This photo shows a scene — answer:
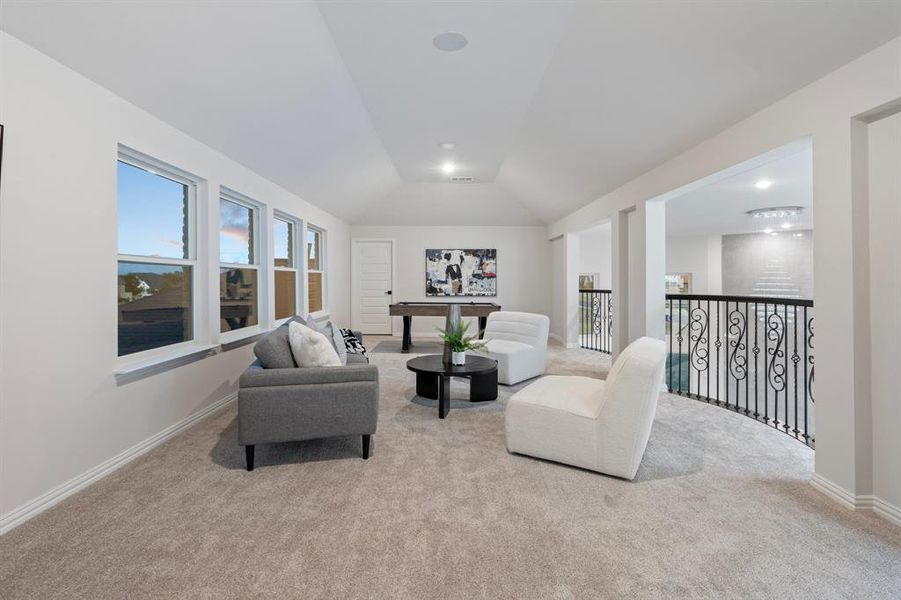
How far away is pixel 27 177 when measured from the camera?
2139 mm

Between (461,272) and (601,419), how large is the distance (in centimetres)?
675

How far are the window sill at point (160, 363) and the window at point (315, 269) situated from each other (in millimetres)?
3324

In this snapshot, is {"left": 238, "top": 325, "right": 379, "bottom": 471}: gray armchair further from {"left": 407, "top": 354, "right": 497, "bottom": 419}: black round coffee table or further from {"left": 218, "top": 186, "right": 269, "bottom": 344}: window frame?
{"left": 218, "top": 186, "right": 269, "bottom": 344}: window frame

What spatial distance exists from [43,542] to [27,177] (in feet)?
5.64

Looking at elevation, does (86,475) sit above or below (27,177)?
below

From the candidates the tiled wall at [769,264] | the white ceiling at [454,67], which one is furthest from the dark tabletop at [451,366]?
the tiled wall at [769,264]

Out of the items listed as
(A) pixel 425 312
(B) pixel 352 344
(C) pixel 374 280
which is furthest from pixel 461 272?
(B) pixel 352 344

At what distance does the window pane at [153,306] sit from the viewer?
298 centimetres

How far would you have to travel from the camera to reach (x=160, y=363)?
308 cm

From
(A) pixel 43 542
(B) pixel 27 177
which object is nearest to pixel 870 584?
(A) pixel 43 542

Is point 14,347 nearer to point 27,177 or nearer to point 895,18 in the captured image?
point 27,177

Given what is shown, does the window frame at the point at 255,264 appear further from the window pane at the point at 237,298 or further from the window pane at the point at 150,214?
the window pane at the point at 150,214

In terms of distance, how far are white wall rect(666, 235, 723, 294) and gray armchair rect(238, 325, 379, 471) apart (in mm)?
9354

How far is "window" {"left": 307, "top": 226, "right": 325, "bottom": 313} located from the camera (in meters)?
7.09
